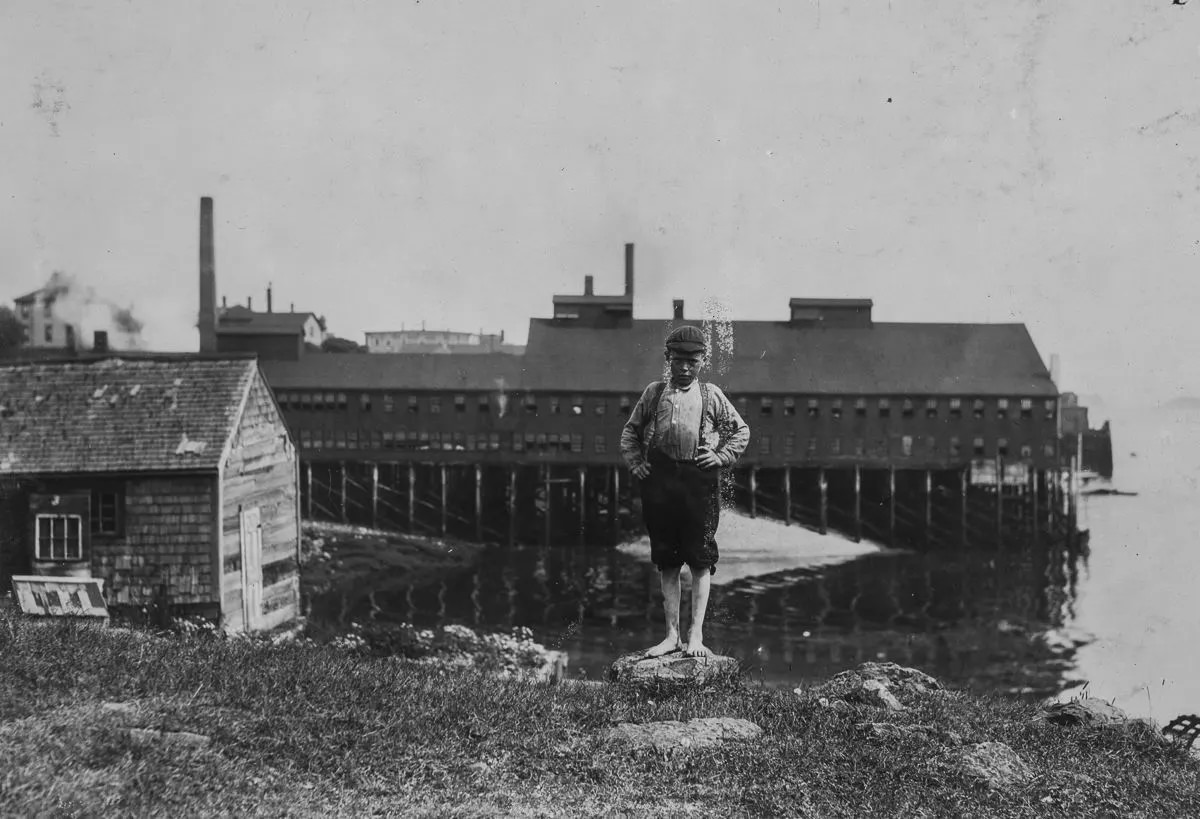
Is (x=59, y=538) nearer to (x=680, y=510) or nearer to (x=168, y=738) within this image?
(x=168, y=738)

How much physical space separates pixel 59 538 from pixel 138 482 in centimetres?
169

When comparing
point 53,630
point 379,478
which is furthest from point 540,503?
point 53,630

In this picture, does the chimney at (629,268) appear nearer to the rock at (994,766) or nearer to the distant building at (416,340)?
the distant building at (416,340)

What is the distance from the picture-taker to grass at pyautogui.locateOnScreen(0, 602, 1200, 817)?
511 cm

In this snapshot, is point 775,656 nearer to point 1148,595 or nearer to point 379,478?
point 1148,595

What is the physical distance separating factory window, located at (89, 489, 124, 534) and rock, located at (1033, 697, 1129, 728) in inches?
624

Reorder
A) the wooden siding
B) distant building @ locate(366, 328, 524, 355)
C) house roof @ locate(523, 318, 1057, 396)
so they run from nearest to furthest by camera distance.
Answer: the wooden siding, house roof @ locate(523, 318, 1057, 396), distant building @ locate(366, 328, 524, 355)

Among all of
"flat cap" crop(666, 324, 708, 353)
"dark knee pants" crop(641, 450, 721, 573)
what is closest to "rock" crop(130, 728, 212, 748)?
"dark knee pants" crop(641, 450, 721, 573)

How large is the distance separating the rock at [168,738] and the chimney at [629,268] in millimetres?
44579

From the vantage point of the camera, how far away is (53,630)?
8461mm

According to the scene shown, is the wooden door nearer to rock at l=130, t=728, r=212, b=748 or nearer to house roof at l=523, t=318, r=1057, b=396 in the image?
rock at l=130, t=728, r=212, b=748

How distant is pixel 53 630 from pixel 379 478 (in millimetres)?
35396

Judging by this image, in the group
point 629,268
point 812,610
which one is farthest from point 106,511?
point 629,268

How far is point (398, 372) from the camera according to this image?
43906 millimetres
